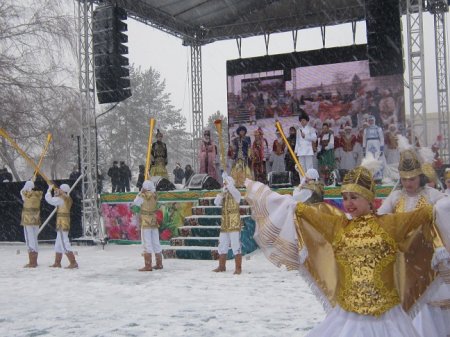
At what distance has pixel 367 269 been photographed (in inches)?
135

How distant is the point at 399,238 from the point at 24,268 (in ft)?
31.2

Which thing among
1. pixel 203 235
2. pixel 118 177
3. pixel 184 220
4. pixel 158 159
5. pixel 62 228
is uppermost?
pixel 158 159

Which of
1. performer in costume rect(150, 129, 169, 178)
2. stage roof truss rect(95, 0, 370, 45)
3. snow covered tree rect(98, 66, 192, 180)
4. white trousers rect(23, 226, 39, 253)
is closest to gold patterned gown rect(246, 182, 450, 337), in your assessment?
white trousers rect(23, 226, 39, 253)

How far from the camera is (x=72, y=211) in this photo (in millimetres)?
15477

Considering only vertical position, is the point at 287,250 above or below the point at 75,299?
above

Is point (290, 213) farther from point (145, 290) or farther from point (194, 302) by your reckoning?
point (145, 290)

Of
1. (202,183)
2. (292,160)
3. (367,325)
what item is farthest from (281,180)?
(367,325)

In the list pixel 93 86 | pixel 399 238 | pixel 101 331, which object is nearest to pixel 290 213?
pixel 399 238

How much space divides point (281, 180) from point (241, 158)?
1.36 metres

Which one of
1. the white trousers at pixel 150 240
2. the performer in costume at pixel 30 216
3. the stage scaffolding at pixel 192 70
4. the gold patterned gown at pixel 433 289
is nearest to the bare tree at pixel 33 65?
the stage scaffolding at pixel 192 70

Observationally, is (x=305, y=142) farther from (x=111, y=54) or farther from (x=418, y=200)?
(x=418, y=200)

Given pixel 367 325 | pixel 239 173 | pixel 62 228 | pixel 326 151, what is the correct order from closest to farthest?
1. pixel 367 325
2. pixel 62 228
3. pixel 239 173
4. pixel 326 151

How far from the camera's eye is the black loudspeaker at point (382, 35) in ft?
41.8

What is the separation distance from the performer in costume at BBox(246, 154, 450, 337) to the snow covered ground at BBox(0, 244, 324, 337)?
2440mm
